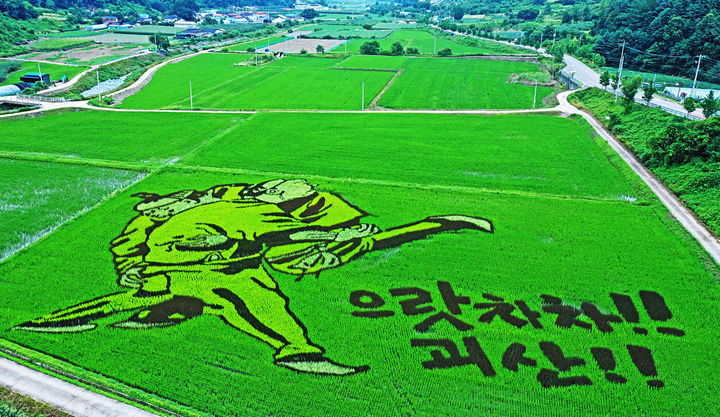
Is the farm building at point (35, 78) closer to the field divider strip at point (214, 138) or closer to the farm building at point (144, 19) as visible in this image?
the field divider strip at point (214, 138)

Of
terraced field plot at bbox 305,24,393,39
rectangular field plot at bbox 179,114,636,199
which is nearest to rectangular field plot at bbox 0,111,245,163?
rectangular field plot at bbox 179,114,636,199

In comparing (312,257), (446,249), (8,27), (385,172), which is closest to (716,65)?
(385,172)

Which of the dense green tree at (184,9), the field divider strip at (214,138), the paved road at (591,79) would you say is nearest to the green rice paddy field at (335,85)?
the paved road at (591,79)

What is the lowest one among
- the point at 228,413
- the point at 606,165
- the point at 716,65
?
the point at 228,413

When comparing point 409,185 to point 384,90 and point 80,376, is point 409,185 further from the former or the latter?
point 384,90

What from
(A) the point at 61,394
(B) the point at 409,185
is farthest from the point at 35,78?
(A) the point at 61,394

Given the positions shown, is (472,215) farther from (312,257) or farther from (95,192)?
(95,192)
